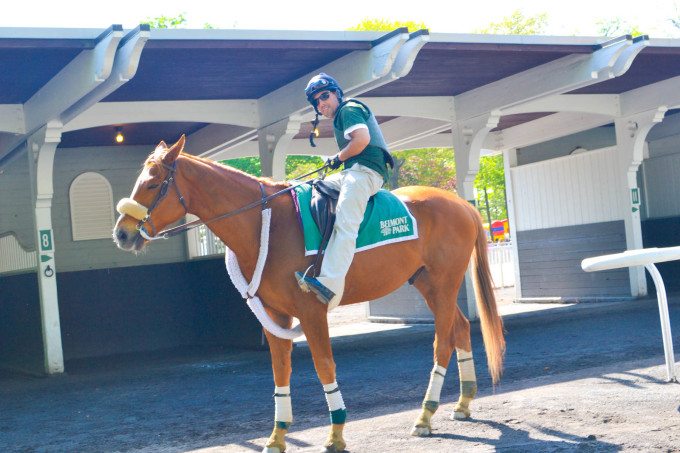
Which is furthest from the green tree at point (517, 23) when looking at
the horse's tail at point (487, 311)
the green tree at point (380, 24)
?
the horse's tail at point (487, 311)

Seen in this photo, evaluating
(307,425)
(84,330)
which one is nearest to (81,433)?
(307,425)

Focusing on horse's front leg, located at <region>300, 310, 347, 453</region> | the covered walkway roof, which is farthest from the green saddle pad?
the covered walkway roof

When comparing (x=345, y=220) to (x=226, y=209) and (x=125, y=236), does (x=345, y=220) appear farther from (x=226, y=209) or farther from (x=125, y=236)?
(x=125, y=236)

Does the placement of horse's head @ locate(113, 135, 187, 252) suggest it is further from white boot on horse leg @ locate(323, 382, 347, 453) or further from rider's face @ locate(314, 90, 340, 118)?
white boot on horse leg @ locate(323, 382, 347, 453)

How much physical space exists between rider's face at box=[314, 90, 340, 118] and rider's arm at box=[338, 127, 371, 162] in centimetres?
27

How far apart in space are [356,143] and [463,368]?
5.65 ft

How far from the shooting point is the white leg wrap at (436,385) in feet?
19.1

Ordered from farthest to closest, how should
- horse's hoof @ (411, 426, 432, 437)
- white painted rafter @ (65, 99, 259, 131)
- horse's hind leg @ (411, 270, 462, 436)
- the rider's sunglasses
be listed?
white painted rafter @ (65, 99, 259, 131)
horse's hind leg @ (411, 270, 462, 436)
the rider's sunglasses
horse's hoof @ (411, 426, 432, 437)

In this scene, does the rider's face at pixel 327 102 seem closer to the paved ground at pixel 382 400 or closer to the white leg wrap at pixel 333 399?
the white leg wrap at pixel 333 399

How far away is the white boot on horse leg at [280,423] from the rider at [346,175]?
1.98ft

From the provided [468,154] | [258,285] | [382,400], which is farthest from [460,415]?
[468,154]

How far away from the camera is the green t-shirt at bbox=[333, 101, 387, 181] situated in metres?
5.67

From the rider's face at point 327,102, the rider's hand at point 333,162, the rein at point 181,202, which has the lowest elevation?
the rein at point 181,202

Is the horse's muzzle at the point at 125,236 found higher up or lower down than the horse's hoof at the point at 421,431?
higher up
